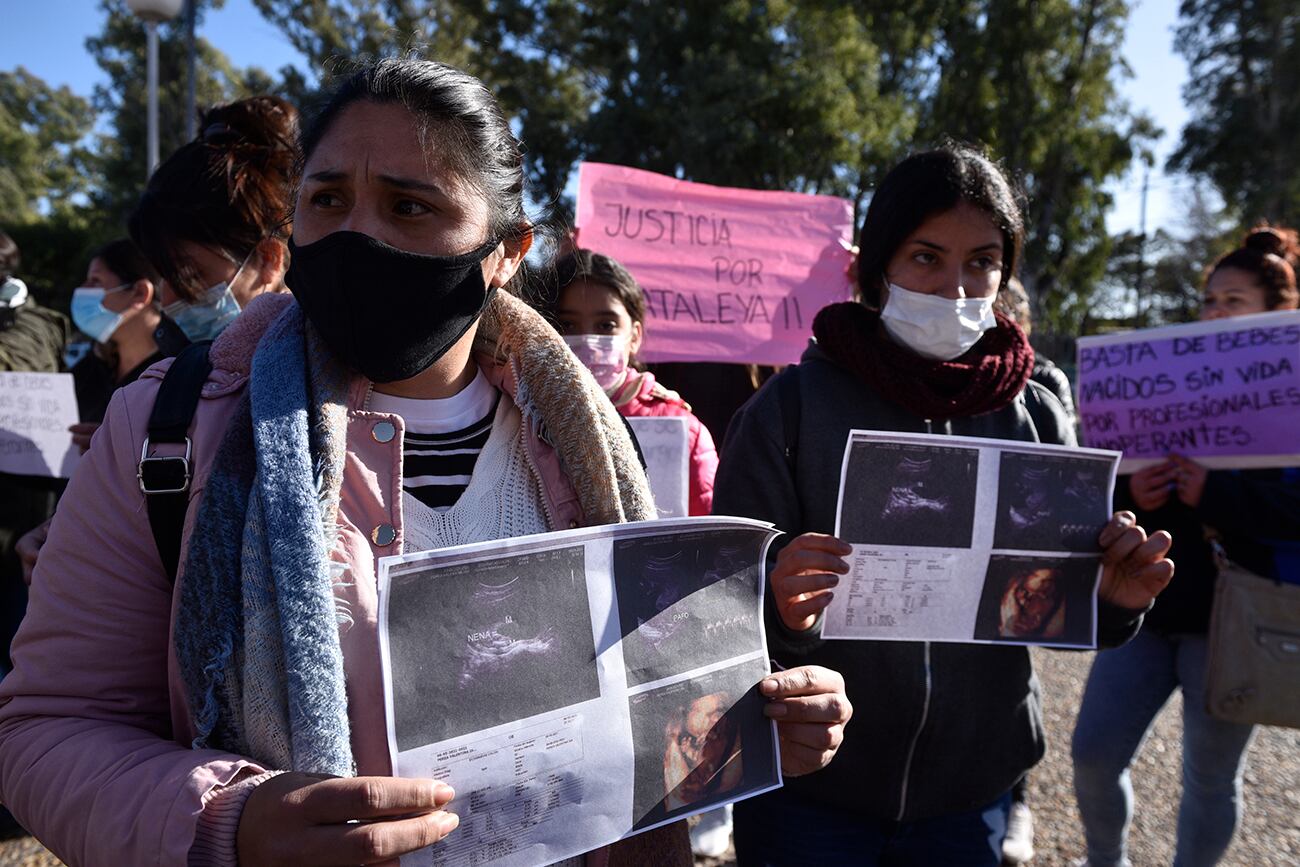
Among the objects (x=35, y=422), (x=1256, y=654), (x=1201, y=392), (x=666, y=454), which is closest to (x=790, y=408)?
(x=666, y=454)

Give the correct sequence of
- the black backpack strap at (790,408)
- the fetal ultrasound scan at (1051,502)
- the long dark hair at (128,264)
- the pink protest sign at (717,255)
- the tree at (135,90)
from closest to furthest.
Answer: the fetal ultrasound scan at (1051,502) → the black backpack strap at (790,408) → the long dark hair at (128,264) → the pink protest sign at (717,255) → the tree at (135,90)

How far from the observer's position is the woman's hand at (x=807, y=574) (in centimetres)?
145

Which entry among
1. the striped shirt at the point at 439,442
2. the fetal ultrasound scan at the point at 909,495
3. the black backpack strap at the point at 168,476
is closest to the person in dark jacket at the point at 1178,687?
the fetal ultrasound scan at the point at 909,495

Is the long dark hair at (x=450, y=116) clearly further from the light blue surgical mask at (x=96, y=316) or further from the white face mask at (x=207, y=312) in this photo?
the light blue surgical mask at (x=96, y=316)

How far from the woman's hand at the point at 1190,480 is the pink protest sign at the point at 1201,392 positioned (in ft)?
0.18

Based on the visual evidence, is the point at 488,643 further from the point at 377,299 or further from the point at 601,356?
the point at 601,356

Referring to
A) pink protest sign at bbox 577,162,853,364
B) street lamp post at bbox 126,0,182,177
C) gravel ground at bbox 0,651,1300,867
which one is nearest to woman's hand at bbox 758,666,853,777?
gravel ground at bbox 0,651,1300,867

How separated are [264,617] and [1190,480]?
93.0 inches

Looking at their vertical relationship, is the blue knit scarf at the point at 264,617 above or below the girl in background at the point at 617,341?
below

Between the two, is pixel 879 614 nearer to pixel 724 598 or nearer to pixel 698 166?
pixel 724 598

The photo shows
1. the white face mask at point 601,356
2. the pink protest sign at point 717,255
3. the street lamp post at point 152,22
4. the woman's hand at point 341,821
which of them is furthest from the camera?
the street lamp post at point 152,22

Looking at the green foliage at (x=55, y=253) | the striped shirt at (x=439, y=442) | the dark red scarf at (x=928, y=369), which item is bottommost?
the striped shirt at (x=439, y=442)

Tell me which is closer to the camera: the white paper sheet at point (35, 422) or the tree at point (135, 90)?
the white paper sheet at point (35, 422)

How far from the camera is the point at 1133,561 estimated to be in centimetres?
168
